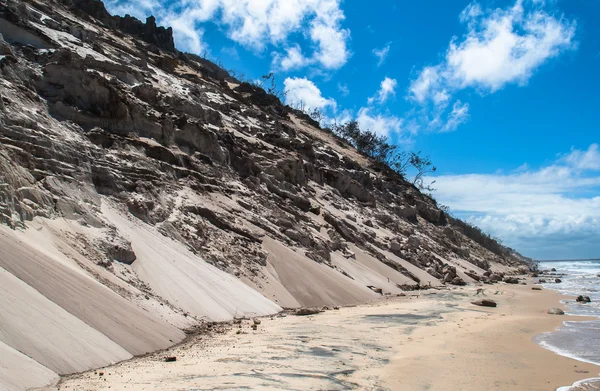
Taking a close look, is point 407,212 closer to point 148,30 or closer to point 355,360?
point 148,30

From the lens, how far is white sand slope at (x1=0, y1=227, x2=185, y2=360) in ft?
30.7

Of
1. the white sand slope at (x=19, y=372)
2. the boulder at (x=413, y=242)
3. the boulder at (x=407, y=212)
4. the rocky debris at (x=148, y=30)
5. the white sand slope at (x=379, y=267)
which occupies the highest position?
the rocky debris at (x=148, y=30)

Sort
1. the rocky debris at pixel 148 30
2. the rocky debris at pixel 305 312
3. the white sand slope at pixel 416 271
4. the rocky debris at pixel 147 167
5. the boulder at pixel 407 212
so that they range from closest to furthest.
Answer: the rocky debris at pixel 147 167 < the rocky debris at pixel 305 312 < the white sand slope at pixel 416 271 < the boulder at pixel 407 212 < the rocky debris at pixel 148 30

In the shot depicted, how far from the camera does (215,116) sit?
34.7m

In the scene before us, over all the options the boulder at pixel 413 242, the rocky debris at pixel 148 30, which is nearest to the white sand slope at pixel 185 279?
the boulder at pixel 413 242

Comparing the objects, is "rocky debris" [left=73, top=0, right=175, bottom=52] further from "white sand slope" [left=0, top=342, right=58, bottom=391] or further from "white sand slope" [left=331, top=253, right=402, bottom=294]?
"white sand slope" [left=0, top=342, right=58, bottom=391]

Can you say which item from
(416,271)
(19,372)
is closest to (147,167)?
(19,372)

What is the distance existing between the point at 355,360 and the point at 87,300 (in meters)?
5.84

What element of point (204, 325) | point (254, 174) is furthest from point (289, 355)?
point (254, 174)

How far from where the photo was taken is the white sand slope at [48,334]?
24.1 feet

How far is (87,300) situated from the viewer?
9.95 metres

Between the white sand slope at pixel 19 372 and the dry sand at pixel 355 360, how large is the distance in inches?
12.2

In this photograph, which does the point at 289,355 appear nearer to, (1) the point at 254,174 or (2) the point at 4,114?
(2) the point at 4,114

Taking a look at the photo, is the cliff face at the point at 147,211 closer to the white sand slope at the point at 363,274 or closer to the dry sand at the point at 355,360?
the white sand slope at the point at 363,274
